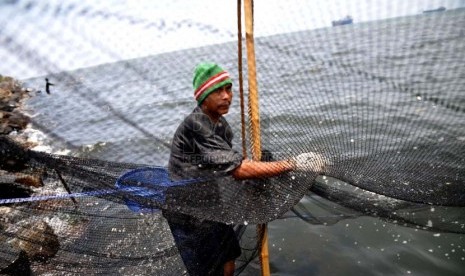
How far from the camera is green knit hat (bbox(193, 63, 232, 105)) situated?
9.24 feet

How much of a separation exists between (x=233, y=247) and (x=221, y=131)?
3.93ft

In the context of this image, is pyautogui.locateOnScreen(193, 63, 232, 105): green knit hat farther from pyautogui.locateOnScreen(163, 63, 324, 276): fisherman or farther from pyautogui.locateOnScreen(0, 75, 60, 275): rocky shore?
pyautogui.locateOnScreen(0, 75, 60, 275): rocky shore

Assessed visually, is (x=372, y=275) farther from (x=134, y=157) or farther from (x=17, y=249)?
(x=134, y=157)

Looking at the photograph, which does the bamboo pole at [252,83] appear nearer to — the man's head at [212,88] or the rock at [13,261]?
the man's head at [212,88]

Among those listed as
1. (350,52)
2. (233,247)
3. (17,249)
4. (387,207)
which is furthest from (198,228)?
(350,52)

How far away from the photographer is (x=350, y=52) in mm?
13570

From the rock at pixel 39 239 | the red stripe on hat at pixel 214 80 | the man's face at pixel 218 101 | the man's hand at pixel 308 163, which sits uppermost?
the red stripe on hat at pixel 214 80

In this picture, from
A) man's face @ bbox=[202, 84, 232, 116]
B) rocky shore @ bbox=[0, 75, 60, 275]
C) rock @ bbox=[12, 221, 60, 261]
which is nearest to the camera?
man's face @ bbox=[202, 84, 232, 116]

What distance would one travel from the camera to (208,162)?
107 inches

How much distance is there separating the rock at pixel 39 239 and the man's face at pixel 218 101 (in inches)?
81.7

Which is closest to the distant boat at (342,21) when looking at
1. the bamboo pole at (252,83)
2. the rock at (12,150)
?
the bamboo pole at (252,83)

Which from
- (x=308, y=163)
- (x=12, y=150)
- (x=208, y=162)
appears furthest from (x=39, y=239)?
(x=308, y=163)

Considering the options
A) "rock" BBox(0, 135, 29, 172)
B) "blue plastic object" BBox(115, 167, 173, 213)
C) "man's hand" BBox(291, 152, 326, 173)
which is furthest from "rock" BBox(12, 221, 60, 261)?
"man's hand" BBox(291, 152, 326, 173)

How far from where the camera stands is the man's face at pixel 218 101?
9.41 feet
